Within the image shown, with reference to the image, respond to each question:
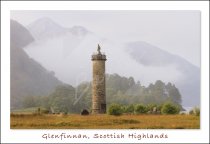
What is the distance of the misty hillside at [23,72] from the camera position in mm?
23031

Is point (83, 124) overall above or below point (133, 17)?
below

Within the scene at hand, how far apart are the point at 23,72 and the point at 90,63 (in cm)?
111

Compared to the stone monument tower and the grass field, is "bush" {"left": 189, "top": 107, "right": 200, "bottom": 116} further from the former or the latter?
the stone monument tower

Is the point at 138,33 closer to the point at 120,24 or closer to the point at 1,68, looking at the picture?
the point at 120,24

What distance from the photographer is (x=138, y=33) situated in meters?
23.1

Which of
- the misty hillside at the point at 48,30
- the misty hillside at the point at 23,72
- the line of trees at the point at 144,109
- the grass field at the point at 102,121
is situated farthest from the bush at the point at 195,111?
the misty hillside at the point at 23,72

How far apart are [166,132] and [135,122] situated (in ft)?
1.77

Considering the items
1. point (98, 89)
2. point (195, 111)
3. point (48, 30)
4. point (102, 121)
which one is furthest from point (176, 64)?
point (48, 30)

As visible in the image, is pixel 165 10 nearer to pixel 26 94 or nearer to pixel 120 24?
pixel 120 24

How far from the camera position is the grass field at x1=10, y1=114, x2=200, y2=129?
23031mm

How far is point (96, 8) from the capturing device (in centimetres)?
2294

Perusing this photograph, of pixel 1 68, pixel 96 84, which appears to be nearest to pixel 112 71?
pixel 96 84

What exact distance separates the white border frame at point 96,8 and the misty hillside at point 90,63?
10.9 inches

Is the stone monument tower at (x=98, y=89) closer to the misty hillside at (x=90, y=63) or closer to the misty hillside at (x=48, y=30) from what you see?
the misty hillside at (x=90, y=63)
